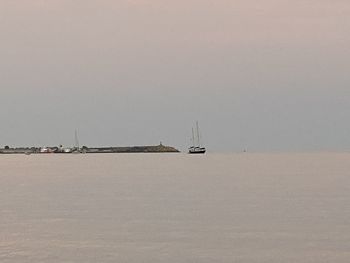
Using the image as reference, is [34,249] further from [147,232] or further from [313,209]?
[313,209]

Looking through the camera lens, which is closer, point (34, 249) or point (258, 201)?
point (34, 249)

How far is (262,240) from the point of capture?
30047 mm

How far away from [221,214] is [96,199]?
15113 mm

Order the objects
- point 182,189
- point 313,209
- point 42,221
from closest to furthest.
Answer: point 42,221 → point 313,209 → point 182,189

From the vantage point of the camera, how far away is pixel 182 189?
6312 centimetres

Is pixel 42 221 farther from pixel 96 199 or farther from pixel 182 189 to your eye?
pixel 182 189

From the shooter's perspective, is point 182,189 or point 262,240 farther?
point 182,189

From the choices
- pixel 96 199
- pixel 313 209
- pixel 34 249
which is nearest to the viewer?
pixel 34 249

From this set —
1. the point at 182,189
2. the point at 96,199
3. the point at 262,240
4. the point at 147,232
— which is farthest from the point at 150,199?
the point at 262,240

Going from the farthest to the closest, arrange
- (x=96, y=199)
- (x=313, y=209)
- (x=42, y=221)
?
(x=96, y=199)
(x=313, y=209)
(x=42, y=221)

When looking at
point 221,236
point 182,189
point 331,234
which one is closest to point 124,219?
point 221,236

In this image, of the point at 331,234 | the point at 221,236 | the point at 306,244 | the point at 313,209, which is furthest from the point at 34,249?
the point at 313,209

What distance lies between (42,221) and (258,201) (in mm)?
16941

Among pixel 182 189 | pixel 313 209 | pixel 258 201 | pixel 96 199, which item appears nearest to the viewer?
pixel 313 209
